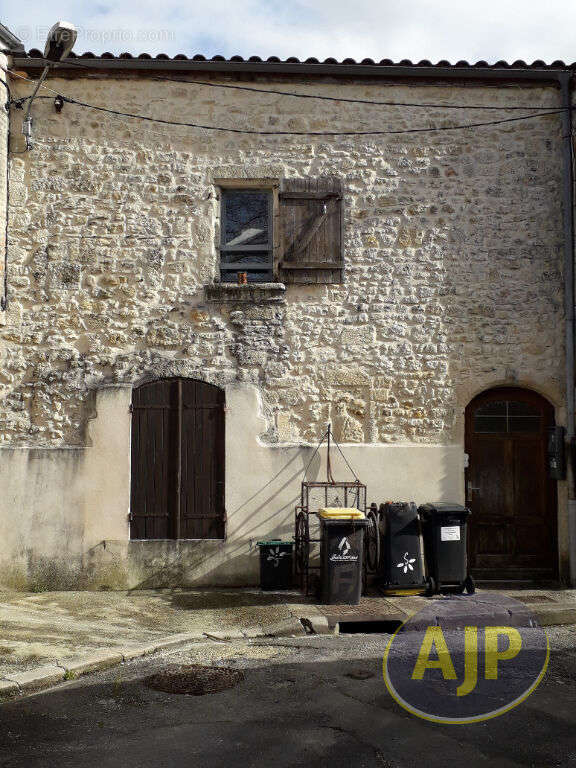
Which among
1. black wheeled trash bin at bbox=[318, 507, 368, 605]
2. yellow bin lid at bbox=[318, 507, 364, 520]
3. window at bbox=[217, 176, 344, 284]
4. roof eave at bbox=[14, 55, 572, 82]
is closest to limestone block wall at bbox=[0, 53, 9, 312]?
roof eave at bbox=[14, 55, 572, 82]

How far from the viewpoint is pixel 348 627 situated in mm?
7559

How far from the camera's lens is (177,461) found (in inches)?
362

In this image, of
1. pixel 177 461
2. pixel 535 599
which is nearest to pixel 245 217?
pixel 177 461

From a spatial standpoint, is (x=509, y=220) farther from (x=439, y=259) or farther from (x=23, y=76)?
(x=23, y=76)

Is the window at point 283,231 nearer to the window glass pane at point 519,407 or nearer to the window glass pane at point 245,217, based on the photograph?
the window glass pane at point 245,217

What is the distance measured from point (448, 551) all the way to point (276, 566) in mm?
1984

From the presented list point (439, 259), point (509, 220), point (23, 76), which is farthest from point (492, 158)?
point (23, 76)

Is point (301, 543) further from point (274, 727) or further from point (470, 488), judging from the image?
point (274, 727)

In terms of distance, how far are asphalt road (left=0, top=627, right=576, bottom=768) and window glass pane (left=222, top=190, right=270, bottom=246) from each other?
5.48 m

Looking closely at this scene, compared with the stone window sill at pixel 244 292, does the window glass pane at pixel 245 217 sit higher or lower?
higher

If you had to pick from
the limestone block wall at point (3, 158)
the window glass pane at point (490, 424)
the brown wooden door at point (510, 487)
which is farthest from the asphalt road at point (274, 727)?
the limestone block wall at point (3, 158)

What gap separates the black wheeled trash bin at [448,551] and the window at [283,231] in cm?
319

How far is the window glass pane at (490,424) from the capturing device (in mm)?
9672

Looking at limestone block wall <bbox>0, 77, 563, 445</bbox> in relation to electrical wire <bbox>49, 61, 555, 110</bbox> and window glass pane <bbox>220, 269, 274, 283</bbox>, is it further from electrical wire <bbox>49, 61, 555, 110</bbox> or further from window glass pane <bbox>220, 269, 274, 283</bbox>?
window glass pane <bbox>220, 269, 274, 283</bbox>
